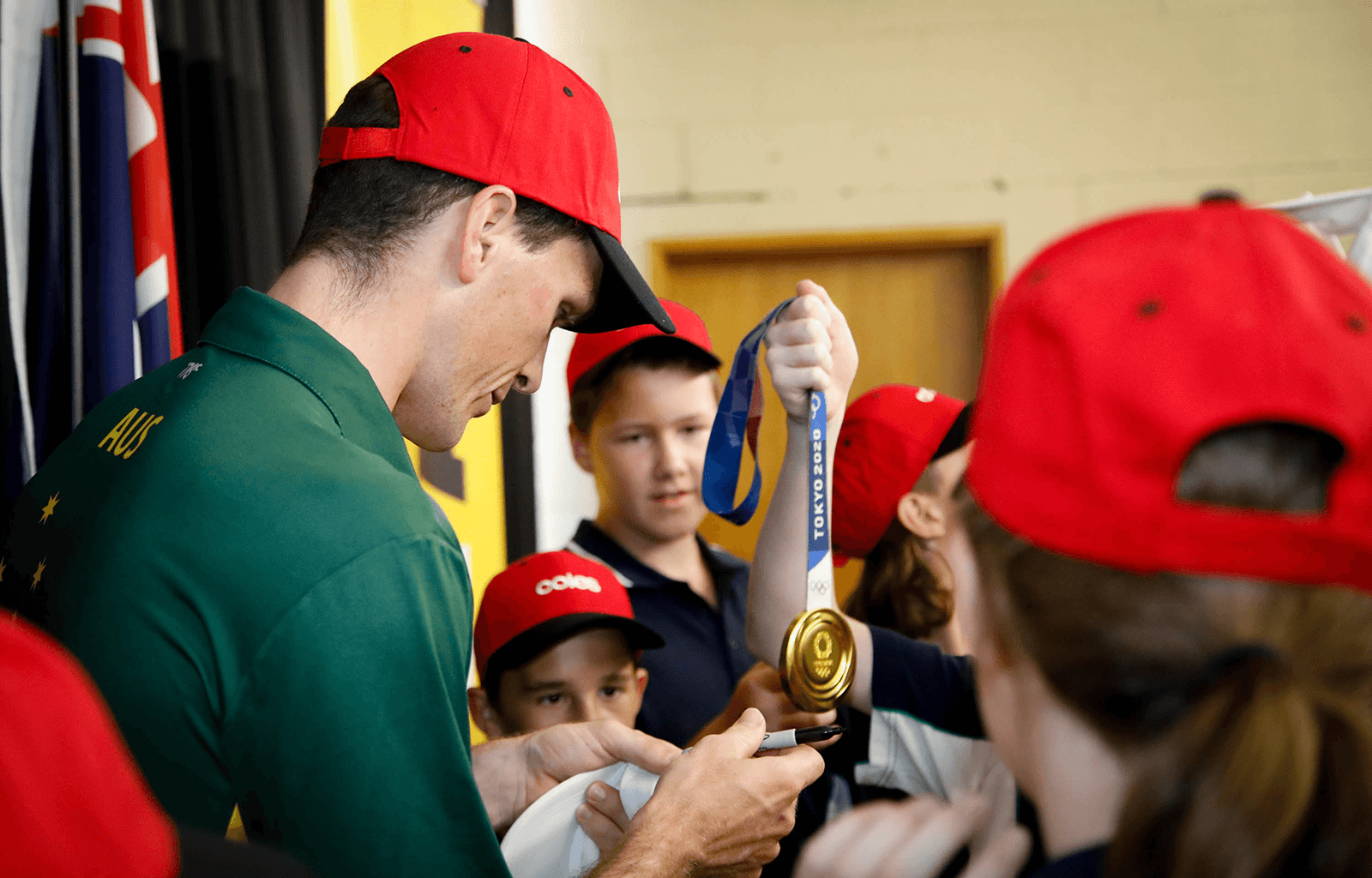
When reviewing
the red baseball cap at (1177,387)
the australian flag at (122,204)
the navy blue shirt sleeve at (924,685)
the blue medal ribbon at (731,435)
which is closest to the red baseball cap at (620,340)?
the blue medal ribbon at (731,435)

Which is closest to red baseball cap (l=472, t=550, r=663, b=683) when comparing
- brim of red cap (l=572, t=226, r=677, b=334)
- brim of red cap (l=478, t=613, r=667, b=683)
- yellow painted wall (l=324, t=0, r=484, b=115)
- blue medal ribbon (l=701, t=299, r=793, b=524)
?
brim of red cap (l=478, t=613, r=667, b=683)

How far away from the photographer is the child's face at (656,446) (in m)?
2.01

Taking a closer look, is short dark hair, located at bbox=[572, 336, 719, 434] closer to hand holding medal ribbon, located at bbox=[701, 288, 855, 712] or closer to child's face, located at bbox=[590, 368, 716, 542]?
child's face, located at bbox=[590, 368, 716, 542]

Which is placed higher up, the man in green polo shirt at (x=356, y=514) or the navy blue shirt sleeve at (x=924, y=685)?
the man in green polo shirt at (x=356, y=514)

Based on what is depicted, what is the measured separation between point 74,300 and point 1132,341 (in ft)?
5.15

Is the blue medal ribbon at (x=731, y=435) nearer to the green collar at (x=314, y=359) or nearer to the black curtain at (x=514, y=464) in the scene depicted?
the green collar at (x=314, y=359)

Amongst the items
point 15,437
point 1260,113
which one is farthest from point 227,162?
point 1260,113

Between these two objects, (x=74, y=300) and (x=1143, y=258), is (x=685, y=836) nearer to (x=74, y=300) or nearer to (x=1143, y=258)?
(x=1143, y=258)

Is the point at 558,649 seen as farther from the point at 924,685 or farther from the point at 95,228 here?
the point at 95,228

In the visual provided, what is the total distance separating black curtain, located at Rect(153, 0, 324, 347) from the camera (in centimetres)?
182

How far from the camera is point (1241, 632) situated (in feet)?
1.77

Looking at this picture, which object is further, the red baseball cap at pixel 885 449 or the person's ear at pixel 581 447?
the person's ear at pixel 581 447

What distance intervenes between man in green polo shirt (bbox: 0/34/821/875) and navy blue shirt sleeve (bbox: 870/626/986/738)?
0.11 metres

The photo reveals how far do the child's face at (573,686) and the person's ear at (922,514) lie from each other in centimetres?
53
